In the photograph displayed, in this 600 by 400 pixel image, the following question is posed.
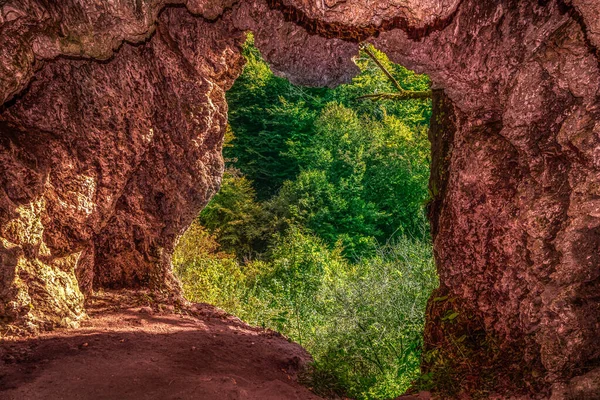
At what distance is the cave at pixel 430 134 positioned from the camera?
4113 millimetres

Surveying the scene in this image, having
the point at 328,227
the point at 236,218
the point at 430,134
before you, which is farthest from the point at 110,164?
the point at 328,227

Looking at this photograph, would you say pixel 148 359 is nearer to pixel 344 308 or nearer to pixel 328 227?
pixel 344 308

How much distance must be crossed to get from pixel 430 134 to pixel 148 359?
151 inches

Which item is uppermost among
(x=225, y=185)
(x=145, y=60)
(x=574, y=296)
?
(x=145, y=60)

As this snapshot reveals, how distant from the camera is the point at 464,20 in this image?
4680mm

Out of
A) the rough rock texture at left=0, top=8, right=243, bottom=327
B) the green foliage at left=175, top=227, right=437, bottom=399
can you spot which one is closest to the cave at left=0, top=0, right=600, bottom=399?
the rough rock texture at left=0, top=8, right=243, bottom=327

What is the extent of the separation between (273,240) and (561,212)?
16294mm

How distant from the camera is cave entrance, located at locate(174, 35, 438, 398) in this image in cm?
737

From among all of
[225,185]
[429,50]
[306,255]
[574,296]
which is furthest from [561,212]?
[225,185]

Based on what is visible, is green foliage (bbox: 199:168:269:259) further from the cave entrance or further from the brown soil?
the brown soil

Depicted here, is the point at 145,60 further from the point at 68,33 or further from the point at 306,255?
the point at 306,255

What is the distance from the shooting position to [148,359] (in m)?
5.17

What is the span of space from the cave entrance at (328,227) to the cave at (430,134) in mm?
1660

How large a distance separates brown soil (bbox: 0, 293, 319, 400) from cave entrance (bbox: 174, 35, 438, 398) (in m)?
0.81
